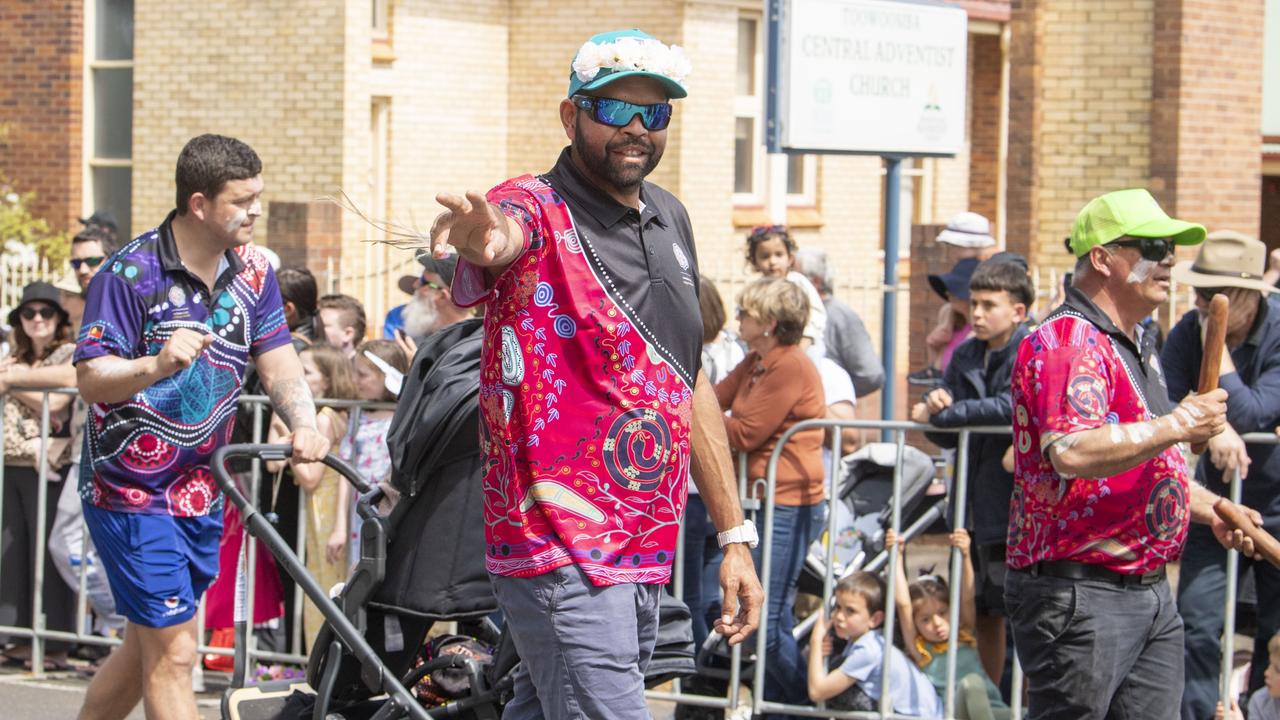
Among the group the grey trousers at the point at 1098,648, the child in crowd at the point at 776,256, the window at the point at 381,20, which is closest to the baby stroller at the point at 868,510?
the child in crowd at the point at 776,256

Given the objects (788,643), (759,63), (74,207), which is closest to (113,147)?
(74,207)

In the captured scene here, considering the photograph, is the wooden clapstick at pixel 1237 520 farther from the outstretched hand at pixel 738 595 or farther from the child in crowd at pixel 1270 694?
the outstretched hand at pixel 738 595

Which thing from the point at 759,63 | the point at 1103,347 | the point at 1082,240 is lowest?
the point at 1103,347

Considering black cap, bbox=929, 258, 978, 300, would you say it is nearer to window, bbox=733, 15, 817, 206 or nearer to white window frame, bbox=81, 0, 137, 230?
white window frame, bbox=81, 0, 137, 230

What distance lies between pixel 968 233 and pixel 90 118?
11.1 m

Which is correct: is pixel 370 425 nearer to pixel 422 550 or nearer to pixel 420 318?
pixel 420 318

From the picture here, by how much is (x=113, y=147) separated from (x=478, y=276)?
1513 centimetres

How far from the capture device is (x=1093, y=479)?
4.93 m

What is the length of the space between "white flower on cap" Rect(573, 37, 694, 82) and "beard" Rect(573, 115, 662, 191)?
0.16 meters

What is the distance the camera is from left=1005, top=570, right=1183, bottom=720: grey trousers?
4.96 meters

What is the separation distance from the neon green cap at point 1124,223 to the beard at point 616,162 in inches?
60.9

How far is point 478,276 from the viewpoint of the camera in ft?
13.2

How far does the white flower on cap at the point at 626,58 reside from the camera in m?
3.99

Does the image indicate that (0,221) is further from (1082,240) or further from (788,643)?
(1082,240)
